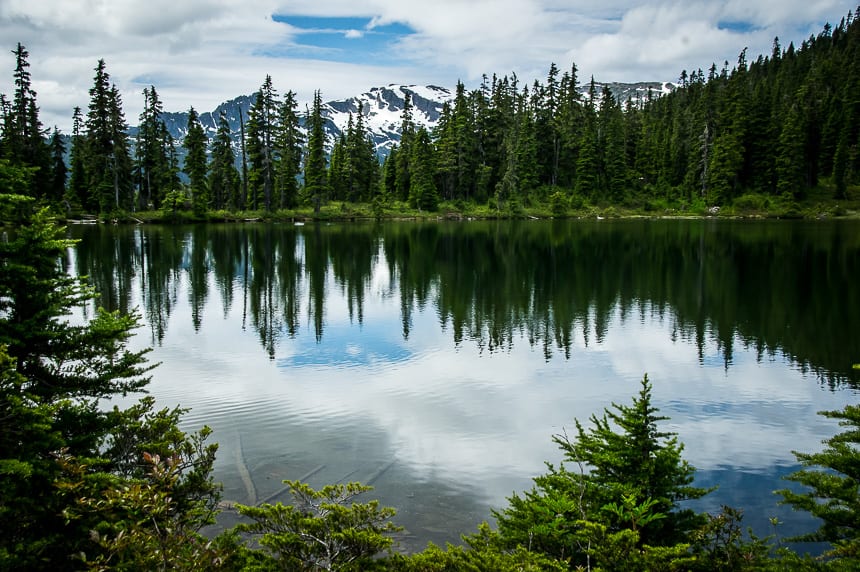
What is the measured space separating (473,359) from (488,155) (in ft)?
256

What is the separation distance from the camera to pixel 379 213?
3221 inches

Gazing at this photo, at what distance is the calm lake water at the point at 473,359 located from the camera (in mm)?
11234

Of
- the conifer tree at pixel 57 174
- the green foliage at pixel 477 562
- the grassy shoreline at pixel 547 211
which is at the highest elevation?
the conifer tree at pixel 57 174

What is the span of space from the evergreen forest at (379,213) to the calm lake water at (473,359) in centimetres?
89

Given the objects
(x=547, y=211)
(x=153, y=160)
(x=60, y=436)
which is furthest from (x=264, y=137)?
(x=60, y=436)

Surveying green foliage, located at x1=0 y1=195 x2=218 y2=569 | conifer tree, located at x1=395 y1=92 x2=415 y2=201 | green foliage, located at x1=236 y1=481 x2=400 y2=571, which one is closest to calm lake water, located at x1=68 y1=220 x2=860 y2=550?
green foliage, located at x1=0 y1=195 x2=218 y2=569

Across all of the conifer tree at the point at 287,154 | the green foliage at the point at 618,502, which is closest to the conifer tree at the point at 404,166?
the conifer tree at the point at 287,154

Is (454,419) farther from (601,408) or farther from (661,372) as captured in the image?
(661,372)

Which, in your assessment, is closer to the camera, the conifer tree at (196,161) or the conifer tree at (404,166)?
the conifer tree at (196,161)

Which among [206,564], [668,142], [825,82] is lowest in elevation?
[206,564]

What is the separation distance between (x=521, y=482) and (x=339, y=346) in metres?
10.9

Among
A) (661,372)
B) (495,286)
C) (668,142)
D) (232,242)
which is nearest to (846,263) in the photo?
(495,286)

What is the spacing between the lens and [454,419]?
13.8m

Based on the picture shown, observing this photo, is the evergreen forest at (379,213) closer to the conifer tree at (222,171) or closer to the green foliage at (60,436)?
the green foliage at (60,436)
